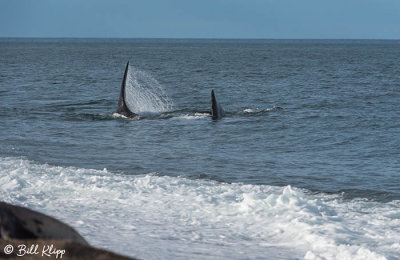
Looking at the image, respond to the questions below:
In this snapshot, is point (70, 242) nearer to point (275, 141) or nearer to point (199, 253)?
point (199, 253)

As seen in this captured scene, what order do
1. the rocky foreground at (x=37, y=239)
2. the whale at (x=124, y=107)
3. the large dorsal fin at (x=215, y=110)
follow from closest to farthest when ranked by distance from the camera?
the rocky foreground at (x=37, y=239), the large dorsal fin at (x=215, y=110), the whale at (x=124, y=107)

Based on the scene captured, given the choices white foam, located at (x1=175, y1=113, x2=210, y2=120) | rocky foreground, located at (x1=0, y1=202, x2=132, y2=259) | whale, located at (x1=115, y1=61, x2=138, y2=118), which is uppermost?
rocky foreground, located at (x1=0, y1=202, x2=132, y2=259)

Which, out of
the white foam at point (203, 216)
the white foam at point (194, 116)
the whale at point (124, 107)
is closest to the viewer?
the white foam at point (203, 216)

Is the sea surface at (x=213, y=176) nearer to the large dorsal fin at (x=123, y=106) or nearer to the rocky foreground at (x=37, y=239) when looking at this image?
the large dorsal fin at (x=123, y=106)

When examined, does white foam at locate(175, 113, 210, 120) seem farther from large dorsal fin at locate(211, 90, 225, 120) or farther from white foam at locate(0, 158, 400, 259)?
white foam at locate(0, 158, 400, 259)

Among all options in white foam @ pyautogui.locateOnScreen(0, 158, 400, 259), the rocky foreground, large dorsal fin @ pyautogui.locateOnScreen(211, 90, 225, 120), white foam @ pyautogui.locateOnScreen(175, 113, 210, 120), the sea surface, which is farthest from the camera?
white foam @ pyautogui.locateOnScreen(175, 113, 210, 120)

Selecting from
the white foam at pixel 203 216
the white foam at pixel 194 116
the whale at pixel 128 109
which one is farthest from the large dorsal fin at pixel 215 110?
the white foam at pixel 203 216

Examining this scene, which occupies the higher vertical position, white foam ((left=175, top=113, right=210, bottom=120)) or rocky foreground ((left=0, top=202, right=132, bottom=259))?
rocky foreground ((left=0, top=202, right=132, bottom=259))

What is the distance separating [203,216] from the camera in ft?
32.9

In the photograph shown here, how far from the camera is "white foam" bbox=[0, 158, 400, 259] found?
8.32 meters

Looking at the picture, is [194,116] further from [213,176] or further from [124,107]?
[213,176]

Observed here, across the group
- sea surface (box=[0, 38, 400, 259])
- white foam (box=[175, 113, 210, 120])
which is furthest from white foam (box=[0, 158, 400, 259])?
white foam (box=[175, 113, 210, 120])

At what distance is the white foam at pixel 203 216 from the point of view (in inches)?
328

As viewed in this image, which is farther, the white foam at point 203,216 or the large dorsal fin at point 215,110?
the large dorsal fin at point 215,110
